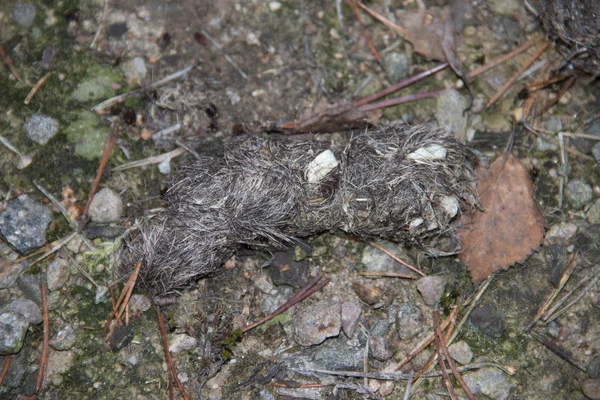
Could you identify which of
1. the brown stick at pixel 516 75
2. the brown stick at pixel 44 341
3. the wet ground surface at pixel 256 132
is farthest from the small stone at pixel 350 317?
the brown stick at pixel 44 341

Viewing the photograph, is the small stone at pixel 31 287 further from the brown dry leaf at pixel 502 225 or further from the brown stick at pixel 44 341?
the brown dry leaf at pixel 502 225

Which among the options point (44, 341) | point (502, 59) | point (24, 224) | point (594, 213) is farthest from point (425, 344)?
point (24, 224)

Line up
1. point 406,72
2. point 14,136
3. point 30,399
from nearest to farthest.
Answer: point 30,399 < point 14,136 < point 406,72

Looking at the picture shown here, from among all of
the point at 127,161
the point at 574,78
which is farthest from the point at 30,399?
the point at 574,78

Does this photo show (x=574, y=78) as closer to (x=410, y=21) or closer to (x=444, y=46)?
(x=444, y=46)

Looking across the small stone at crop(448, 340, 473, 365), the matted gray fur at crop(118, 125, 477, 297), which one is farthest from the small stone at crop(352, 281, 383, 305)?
the small stone at crop(448, 340, 473, 365)
